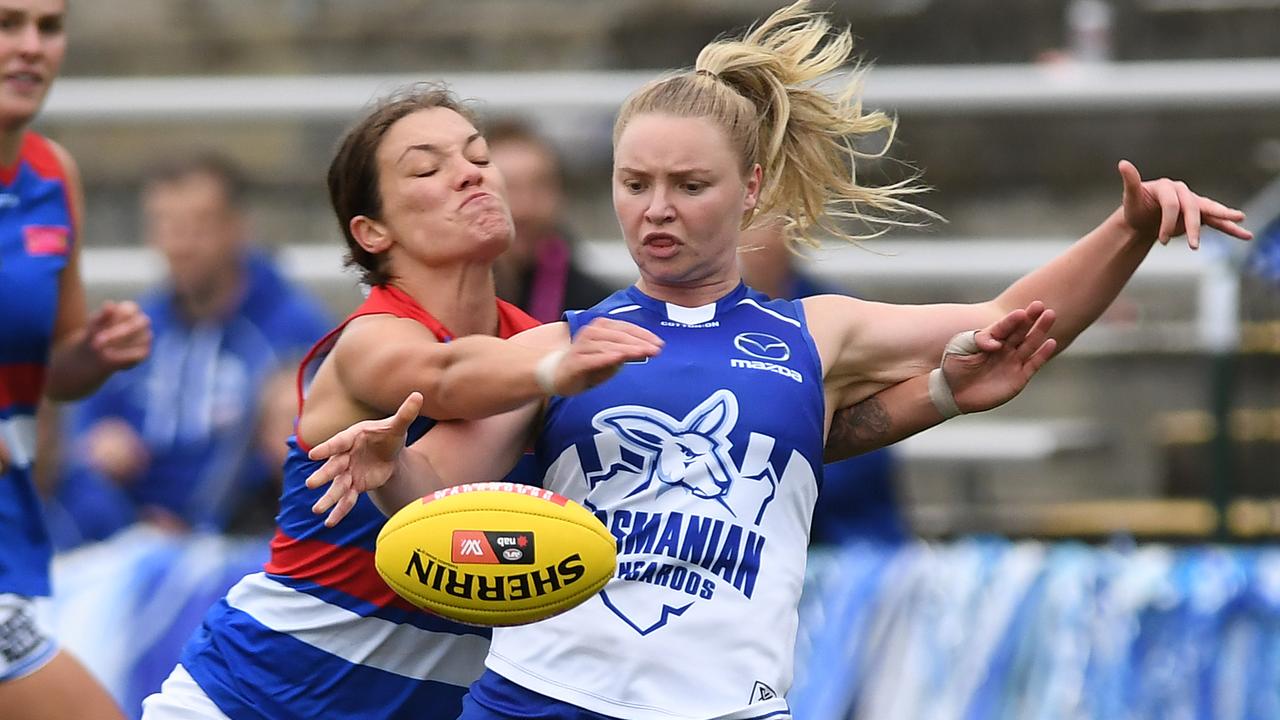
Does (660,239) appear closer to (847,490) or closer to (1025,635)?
(1025,635)

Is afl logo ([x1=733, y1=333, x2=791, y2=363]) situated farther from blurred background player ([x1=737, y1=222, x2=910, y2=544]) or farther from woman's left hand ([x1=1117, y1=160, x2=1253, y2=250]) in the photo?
blurred background player ([x1=737, y1=222, x2=910, y2=544])

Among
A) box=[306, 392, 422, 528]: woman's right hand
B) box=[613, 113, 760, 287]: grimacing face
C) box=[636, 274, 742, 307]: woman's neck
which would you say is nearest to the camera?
box=[306, 392, 422, 528]: woman's right hand

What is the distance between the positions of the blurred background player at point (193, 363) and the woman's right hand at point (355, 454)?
3.97 meters

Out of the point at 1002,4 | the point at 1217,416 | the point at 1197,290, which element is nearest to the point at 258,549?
the point at 1217,416

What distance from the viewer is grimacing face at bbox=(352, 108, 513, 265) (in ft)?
13.1

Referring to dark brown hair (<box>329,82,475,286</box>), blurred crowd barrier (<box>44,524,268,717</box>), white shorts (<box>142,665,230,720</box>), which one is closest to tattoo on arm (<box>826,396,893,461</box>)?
dark brown hair (<box>329,82,475,286</box>)

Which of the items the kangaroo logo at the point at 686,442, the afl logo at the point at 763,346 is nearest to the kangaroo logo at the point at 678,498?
the kangaroo logo at the point at 686,442

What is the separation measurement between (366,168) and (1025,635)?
9.62ft

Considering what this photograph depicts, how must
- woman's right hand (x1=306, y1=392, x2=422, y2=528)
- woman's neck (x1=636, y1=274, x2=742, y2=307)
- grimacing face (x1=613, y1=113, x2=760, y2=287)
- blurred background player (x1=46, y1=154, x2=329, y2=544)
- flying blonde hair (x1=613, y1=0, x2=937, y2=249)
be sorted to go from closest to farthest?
1. woman's right hand (x1=306, y1=392, x2=422, y2=528)
2. grimacing face (x1=613, y1=113, x2=760, y2=287)
3. woman's neck (x1=636, y1=274, x2=742, y2=307)
4. flying blonde hair (x1=613, y1=0, x2=937, y2=249)
5. blurred background player (x1=46, y1=154, x2=329, y2=544)

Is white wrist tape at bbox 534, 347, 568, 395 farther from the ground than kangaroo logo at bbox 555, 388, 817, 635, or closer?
farther from the ground

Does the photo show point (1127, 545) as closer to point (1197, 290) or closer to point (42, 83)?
point (1197, 290)

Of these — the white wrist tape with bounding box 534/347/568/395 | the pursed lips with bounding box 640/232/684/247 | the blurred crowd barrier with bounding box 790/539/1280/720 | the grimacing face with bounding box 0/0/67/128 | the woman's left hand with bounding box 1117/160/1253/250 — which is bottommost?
the blurred crowd barrier with bounding box 790/539/1280/720

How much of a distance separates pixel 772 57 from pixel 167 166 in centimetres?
421

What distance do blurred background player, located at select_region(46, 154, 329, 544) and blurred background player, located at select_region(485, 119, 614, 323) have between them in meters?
1.20
